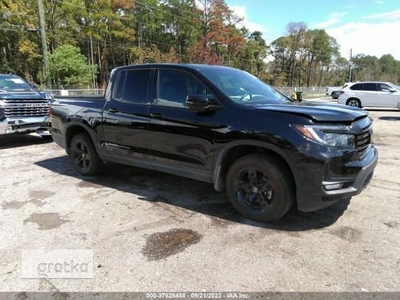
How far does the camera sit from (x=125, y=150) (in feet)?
16.4

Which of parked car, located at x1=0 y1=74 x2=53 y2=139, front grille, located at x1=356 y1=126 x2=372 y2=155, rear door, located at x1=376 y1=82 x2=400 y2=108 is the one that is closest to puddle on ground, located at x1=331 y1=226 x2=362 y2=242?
front grille, located at x1=356 y1=126 x2=372 y2=155

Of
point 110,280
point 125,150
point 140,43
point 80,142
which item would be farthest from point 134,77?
point 140,43

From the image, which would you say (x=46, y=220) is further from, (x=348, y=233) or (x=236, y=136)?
(x=348, y=233)

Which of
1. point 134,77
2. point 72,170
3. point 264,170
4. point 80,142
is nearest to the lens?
point 264,170

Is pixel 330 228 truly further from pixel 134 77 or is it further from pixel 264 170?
pixel 134 77

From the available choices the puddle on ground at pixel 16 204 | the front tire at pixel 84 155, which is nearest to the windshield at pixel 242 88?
the front tire at pixel 84 155

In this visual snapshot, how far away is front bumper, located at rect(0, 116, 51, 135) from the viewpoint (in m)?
8.12

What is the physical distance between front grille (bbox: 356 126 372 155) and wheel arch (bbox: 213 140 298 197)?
0.77 meters

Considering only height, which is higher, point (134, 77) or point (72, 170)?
point (134, 77)

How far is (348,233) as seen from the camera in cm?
359

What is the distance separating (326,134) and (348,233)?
1.12m

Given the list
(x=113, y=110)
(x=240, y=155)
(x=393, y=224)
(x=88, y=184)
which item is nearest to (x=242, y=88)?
(x=240, y=155)

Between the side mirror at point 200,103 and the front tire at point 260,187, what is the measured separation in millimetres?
698

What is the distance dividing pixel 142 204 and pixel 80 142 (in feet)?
6.52
